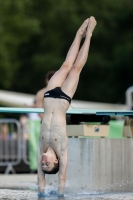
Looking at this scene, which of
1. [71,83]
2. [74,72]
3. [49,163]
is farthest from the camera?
[74,72]

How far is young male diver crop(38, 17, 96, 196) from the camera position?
10898mm

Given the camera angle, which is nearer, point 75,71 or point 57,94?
point 57,94

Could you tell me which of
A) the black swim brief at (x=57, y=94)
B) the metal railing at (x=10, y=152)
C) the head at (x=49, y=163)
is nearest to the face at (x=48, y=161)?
the head at (x=49, y=163)

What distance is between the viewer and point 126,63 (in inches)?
1943

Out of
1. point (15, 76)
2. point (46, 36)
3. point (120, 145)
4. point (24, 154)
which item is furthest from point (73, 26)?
point (120, 145)

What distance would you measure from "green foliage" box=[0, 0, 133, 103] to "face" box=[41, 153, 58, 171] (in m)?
37.8

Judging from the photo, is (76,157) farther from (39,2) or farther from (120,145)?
(39,2)

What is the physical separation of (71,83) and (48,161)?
135 centimetres

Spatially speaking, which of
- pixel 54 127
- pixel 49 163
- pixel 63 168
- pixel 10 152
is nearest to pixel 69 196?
pixel 63 168

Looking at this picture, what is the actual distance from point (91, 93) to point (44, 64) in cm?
371

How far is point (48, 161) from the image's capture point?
10.8 m

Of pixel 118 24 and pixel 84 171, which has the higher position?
pixel 118 24

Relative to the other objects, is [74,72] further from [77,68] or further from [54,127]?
[54,127]

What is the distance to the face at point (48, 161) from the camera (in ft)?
35.5
